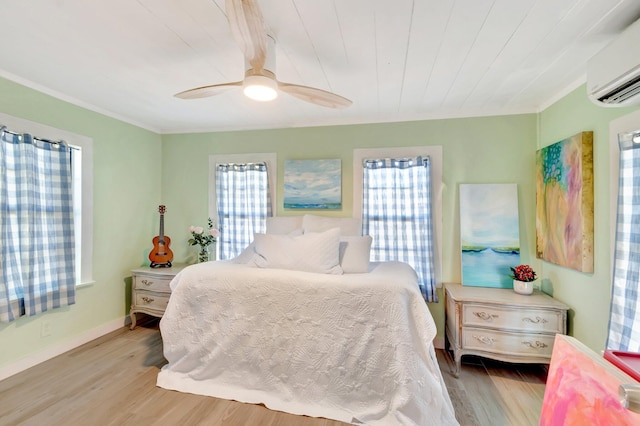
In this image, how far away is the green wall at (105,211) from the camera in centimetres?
239

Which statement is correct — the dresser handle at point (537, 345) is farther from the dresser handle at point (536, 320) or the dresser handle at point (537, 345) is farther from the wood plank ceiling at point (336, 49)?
the wood plank ceiling at point (336, 49)

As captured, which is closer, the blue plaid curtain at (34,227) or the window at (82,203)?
the blue plaid curtain at (34,227)

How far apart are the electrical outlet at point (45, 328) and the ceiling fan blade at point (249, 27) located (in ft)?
9.54

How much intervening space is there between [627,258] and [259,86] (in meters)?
2.33

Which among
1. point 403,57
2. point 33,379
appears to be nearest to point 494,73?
point 403,57

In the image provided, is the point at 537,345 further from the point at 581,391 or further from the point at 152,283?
the point at 152,283

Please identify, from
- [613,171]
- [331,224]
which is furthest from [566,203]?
[331,224]

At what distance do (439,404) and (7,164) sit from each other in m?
3.59

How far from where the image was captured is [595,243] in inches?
79.2

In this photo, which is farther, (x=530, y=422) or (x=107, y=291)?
(x=107, y=291)

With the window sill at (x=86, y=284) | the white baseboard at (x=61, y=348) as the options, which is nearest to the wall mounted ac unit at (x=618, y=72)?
the window sill at (x=86, y=284)

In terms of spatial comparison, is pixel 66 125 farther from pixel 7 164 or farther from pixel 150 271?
pixel 150 271

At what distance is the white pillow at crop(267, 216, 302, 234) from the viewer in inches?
120

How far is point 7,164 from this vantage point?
7.44 ft
